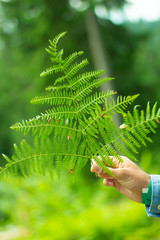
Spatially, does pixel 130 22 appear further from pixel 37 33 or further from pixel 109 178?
pixel 109 178

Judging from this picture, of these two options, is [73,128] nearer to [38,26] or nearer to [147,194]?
[147,194]

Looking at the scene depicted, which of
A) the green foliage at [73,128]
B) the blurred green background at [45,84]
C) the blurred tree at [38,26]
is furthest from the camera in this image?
the blurred tree at [38,26]

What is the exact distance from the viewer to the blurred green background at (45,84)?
2977mm

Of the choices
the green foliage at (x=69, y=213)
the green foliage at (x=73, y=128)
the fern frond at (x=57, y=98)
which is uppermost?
the fern frond at (x=57, y=98)

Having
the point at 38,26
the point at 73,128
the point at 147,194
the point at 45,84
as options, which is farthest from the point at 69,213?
the point at 38,26

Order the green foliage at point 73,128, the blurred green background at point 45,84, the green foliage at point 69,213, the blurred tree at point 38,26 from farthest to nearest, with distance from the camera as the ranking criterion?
the blurred tree at point 38,26, the blurred green background at point 45,84, the green foliage at point 69,213, the green foliage at point 73,128

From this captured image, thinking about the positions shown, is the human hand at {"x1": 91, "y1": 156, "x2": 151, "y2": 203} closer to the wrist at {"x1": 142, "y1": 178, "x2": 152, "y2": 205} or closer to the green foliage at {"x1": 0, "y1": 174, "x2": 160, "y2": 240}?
the wrist at {"x1": 142, "y1": 178, "x2": 152, "y2": 205}

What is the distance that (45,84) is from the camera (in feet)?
17.3

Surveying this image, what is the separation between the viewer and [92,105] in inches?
24.8

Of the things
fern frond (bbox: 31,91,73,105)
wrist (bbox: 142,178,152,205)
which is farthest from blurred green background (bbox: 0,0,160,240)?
fern frond (bbox: 31,91,73,105)

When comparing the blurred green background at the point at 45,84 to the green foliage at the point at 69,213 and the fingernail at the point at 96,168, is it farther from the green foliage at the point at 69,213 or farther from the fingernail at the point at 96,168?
the fingernail at the point at 96,168

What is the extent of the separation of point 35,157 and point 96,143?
0.47 ft

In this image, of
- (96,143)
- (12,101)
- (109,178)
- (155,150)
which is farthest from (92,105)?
(12,101)

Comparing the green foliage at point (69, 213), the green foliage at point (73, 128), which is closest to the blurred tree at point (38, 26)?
the green foliage at point (69, 213)
